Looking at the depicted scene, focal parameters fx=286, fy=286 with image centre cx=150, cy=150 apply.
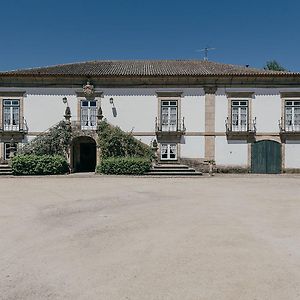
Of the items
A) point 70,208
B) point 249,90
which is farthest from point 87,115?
point 70,208

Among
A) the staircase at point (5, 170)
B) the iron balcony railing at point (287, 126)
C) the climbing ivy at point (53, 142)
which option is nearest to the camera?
the staircase at point (5, 170)

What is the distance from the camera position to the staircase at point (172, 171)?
17.2 metres

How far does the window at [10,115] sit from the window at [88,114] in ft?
14.4

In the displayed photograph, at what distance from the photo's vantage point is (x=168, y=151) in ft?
64.1

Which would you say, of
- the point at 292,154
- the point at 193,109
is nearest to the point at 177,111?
the point at 193,109

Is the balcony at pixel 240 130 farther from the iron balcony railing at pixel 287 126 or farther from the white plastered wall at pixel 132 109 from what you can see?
the white plastered wall at pixel 132 109

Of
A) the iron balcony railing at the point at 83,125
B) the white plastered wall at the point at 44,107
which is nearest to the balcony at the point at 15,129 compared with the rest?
the white plastered wall at the point at 44,107

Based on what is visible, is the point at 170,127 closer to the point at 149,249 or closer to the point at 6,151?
the point at 6,151

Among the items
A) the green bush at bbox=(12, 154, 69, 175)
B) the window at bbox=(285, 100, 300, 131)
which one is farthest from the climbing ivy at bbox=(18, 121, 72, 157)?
the window at bbox=(285, 100, 300, 131)

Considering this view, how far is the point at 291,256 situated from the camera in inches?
173

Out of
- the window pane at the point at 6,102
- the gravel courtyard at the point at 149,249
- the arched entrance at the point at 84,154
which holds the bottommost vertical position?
the gravel courtyard at the point at 149,249

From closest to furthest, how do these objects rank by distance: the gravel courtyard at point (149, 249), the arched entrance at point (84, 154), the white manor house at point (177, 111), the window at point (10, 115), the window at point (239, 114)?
the gravel courtyard at point (149, 249) < the white manor house at point (177, 111) < the window at point (239, 114) < the window at point (10, 115) < the arched entrance at point (84, 154)

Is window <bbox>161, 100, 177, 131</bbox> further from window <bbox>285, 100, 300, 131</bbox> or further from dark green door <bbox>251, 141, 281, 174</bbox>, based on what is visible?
window <bbox>285, 100, 300, 131</bbox>

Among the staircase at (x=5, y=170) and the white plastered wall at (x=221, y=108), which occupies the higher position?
the white plastered wall at (x=221, y=108)
